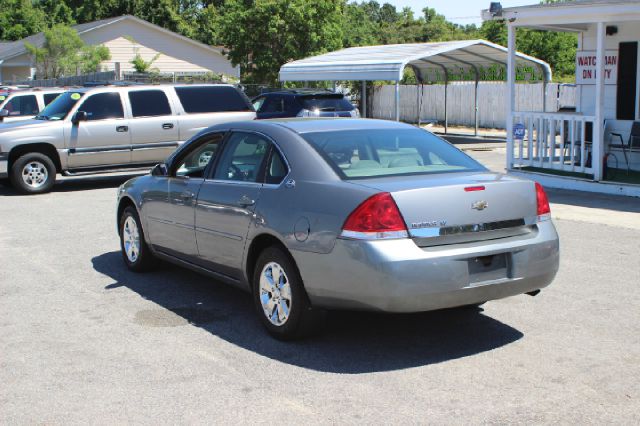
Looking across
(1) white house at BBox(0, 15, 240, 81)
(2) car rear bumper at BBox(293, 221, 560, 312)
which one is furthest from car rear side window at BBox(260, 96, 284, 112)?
(1) white house at BBox(0, 15, 240, 81)

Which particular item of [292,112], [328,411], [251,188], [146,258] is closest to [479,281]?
[328,411]

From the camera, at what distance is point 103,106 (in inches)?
642

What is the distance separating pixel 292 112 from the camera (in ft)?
67.7

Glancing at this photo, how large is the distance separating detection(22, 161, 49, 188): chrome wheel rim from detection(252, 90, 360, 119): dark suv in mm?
5972

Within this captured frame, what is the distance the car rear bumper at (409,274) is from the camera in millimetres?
5570

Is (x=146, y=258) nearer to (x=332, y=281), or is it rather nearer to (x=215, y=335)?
(x=215, y=335)

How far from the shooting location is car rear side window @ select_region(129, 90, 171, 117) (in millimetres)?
16406

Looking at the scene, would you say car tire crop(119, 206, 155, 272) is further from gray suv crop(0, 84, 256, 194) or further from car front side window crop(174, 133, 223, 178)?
gray suv crop(0, 84, 256, 194)

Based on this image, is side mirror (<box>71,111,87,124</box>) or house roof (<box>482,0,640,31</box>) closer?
house roof (<box>482,0,640,31</box>)

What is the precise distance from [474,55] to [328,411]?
73.3 feet

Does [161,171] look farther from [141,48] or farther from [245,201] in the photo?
[141,48]

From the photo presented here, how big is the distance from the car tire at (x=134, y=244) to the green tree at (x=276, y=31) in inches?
1176

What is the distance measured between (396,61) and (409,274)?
18158 mm

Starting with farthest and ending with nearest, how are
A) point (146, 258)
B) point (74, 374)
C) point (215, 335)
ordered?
point (146, 258)
point (215, 335)
point (74, 374)
